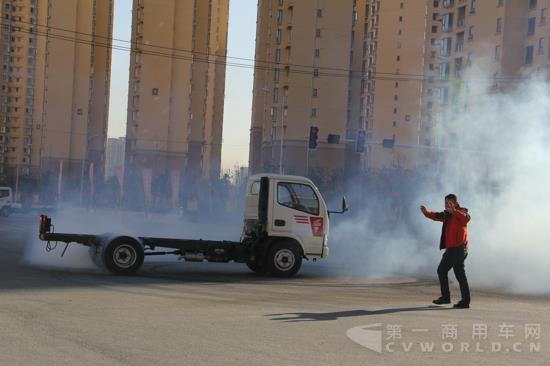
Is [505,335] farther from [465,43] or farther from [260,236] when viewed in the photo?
[465,43]

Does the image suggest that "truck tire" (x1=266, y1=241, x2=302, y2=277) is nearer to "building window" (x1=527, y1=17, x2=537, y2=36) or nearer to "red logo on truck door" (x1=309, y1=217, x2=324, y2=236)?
"red logo on truck door" (x1=309, y1=217, x2=324, y2=236)

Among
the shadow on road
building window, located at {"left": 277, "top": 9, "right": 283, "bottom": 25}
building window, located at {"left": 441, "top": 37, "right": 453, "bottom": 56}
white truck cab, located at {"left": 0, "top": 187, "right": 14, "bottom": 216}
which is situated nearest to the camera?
the shadow on road

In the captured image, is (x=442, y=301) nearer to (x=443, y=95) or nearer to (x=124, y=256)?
(x=124, y=256)

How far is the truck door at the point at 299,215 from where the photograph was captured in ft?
58.7

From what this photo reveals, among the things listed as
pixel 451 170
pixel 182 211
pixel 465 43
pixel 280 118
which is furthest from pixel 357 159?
pixel 451 170

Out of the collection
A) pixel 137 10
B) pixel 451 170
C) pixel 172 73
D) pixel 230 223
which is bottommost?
pixel 230 223

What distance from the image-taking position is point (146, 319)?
10648 mm

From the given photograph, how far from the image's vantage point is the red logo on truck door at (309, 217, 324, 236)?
712 inches

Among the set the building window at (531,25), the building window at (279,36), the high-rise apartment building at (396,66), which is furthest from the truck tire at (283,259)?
the high-rise apartment building at (396,66)

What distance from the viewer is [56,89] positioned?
375ft

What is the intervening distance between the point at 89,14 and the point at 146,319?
356ft

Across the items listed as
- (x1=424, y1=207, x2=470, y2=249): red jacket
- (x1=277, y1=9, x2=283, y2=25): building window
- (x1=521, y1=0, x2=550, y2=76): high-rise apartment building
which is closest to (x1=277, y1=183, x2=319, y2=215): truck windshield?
(x1=424, y1=207, x2=470, y2=249): red jacket

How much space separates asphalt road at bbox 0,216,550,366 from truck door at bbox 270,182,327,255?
51.8 inches

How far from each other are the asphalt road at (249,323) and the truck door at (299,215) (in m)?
1.32
